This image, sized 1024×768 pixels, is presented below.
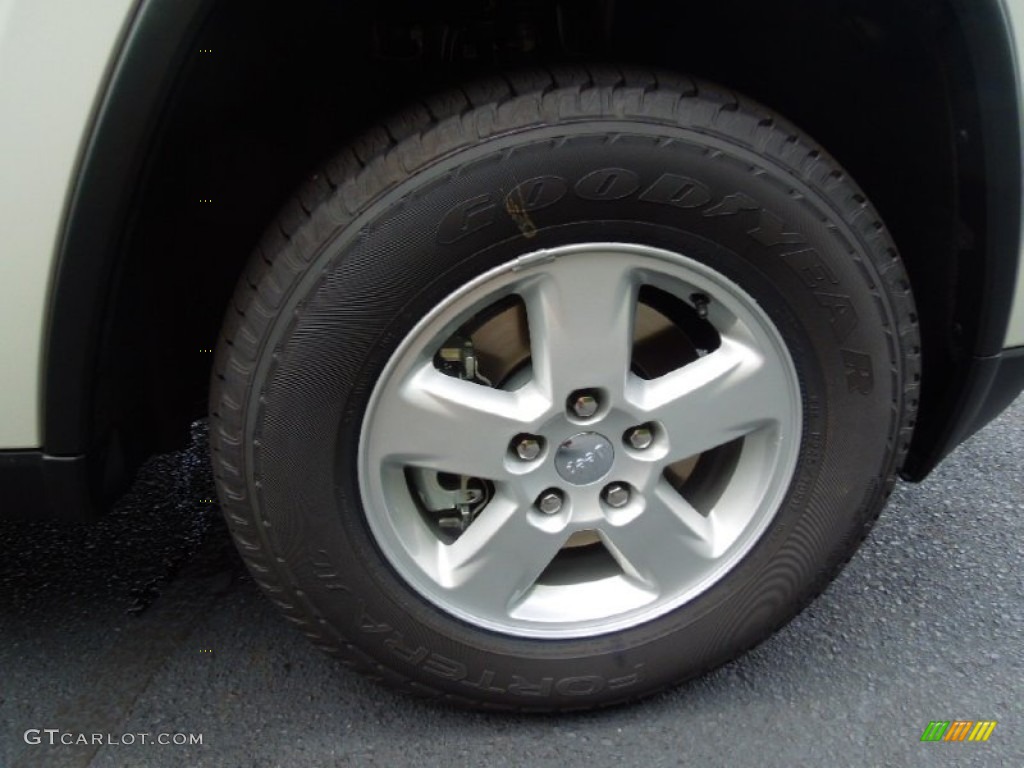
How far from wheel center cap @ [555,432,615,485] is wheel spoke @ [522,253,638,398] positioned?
0.08 m

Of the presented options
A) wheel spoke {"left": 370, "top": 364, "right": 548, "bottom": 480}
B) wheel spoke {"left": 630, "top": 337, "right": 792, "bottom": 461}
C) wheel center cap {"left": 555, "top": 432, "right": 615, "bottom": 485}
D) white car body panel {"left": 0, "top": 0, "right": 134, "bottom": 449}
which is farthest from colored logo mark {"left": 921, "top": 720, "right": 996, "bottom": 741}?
white car body panel {"left": 0, "top": 0, "right": 134, "bottom": 449}

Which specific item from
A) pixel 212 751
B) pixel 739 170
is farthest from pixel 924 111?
pixel 212 751

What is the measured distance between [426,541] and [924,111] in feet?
3.18

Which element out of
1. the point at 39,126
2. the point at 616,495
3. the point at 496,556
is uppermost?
the point at 39,126

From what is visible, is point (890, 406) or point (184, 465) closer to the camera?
point (890, 406)

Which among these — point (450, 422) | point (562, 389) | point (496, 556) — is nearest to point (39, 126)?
point (450, 422)

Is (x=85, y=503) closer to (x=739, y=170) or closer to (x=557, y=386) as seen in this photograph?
(x=557, y=386)

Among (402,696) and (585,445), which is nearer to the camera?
(585,445)

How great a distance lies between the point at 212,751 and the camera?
1483mm

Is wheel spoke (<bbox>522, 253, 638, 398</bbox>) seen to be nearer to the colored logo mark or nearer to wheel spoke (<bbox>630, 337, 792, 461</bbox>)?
wheel spoke (<bbox>630, 337, 792, 461</bbox>)

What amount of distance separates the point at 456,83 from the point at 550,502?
24.4 inches

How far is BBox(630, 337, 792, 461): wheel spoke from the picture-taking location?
4.44ft

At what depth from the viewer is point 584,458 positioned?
137 cm

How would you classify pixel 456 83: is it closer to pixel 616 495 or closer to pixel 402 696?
pixel 616 495
